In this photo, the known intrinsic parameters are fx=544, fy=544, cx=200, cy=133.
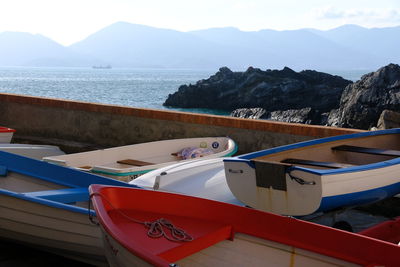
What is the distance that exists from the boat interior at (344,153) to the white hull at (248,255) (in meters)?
2.26

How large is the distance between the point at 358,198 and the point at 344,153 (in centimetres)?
139

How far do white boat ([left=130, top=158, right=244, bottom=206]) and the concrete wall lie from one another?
159 centimetres

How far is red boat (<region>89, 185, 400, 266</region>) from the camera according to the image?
3.00m

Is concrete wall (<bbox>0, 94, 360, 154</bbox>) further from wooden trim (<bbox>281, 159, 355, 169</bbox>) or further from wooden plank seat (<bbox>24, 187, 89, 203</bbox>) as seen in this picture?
wooden plank seat (<bbox>24, 187, 89, 203</bbox>)

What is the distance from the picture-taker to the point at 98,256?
429 cm

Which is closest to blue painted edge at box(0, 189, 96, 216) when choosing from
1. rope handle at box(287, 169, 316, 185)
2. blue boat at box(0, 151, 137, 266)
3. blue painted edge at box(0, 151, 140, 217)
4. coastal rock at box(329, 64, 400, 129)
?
blue boat at box(0, 151, 137, 266)

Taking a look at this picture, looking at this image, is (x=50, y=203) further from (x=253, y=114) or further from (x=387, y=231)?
(x=253, y=114)

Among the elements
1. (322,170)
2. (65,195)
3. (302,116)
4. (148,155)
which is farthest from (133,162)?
(302,116)

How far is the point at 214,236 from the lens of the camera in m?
3.33

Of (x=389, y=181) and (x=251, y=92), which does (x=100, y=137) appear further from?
(x=251, y=92)

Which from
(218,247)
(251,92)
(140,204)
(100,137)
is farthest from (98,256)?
(251,92)

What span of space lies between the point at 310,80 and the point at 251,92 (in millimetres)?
7330

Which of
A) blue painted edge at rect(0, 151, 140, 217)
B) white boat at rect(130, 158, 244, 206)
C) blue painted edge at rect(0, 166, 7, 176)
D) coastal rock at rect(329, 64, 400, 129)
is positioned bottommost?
coastal rock at rect(329, 64, 400, 129)

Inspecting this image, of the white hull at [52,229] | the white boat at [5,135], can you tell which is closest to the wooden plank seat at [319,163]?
the white hull at [52,229]
